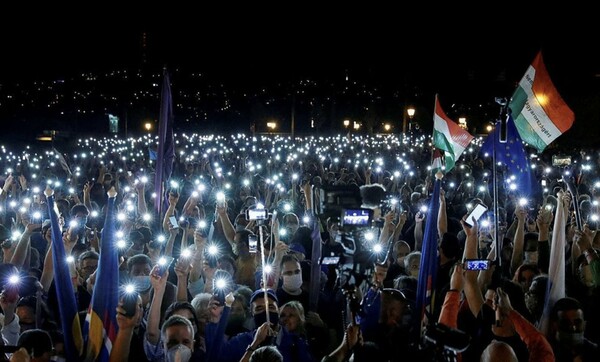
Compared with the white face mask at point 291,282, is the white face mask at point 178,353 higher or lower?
lower

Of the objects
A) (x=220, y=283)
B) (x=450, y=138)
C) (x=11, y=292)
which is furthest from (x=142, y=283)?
(x=450, y=138)

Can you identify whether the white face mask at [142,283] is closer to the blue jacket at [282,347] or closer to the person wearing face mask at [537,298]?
the blue jacket at [282,347]

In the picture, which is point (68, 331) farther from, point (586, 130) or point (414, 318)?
point (586, 130)

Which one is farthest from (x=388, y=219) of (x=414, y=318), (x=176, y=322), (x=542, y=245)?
(x=176, y=322)

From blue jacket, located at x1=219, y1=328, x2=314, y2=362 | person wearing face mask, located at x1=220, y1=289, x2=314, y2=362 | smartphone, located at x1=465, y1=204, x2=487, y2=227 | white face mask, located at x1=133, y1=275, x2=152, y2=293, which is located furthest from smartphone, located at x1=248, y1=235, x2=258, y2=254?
smartphone, located at x1=465, y1=204, x2=487, y2=227

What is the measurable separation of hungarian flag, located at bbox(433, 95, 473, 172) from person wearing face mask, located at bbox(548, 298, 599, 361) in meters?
6.66

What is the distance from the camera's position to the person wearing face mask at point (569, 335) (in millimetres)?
5312

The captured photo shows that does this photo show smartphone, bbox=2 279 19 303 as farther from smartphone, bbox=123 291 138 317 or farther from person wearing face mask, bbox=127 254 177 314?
smartphone, bbox=123 291 138 317

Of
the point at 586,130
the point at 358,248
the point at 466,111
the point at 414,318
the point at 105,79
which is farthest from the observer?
the point at 466,111

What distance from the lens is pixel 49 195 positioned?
20.1 feet

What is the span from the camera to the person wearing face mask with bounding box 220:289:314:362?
201 inches

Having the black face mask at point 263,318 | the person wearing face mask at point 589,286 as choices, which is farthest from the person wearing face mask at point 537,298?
the black face mask at point 263,318

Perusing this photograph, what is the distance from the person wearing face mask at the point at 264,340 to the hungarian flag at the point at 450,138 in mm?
6859

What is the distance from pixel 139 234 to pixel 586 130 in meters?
31.8
